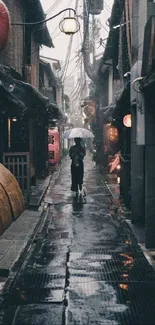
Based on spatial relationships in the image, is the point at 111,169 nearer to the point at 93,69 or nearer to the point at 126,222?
the point at 93,69

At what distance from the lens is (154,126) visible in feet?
32.1

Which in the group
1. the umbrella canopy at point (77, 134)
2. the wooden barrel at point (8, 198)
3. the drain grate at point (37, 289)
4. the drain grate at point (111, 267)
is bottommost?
the drain grate at point (111, 267)

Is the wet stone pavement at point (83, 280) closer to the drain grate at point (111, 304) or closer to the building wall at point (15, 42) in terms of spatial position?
the drain grate at point (111, 304)

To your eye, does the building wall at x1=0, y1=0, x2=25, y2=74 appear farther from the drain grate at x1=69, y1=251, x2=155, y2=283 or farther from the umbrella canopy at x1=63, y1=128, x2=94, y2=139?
the drain grate at x1=69, y1=251, x2=155, y2=283

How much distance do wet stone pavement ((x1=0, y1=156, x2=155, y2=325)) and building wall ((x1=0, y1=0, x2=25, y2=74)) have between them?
8243 millimetres

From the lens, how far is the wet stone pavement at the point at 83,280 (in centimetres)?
620

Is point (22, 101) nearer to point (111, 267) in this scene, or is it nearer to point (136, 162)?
point (136, 162)

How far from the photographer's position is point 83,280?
7758 mm

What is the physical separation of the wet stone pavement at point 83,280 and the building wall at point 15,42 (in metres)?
8.24

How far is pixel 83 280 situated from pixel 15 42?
14.2 m

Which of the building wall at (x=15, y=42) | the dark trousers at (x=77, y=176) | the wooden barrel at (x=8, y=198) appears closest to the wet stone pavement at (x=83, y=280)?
the wooden barrel at (x=8, y=198)

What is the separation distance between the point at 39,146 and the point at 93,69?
1326 centimetres

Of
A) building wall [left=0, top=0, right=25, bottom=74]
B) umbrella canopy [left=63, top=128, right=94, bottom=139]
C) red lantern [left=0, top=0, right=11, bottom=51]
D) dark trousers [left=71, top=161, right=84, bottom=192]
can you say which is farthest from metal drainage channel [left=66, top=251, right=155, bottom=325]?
umbrella canopy [left=63, top=128, right=94, bottom=139]

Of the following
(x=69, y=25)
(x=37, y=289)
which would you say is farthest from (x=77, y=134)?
(x=37, y=289)
